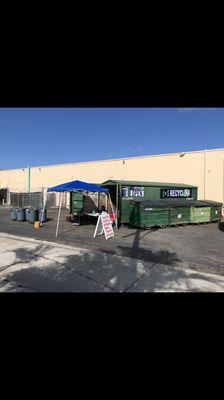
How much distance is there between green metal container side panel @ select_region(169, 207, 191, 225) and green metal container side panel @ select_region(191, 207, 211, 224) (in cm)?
35

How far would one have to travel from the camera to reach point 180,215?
656 inches

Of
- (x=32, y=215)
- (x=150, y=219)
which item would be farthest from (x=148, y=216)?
(x=32, y=215)

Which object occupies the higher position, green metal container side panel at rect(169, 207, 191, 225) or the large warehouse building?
the large warehouse building

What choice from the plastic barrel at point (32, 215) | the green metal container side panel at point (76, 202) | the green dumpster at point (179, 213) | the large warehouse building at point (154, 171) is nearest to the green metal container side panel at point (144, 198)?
the green dumpster at point (179, 213)

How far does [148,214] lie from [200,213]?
4767mm

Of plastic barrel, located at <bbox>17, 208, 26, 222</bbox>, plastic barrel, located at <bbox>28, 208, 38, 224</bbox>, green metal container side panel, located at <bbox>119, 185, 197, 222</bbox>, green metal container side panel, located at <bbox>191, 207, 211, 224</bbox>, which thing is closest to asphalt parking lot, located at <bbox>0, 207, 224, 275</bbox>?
green metal container side panel, located at <bbox>119, 185, 197, 222</bbox>

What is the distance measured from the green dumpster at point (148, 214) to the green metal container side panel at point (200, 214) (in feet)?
8.19

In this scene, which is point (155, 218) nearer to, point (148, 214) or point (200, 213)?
point (148, 214)

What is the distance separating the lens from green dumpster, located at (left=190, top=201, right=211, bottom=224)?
57.2ft

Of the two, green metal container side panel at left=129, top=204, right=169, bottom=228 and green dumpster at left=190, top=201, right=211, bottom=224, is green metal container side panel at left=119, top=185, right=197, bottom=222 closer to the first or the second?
green metal container side panel at left=129, top=204, right=169, bottom=228
